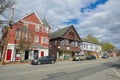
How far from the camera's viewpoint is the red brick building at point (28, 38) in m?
32.4

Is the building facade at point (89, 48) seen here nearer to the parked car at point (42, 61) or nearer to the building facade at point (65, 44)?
the building facade at point (65, 44)

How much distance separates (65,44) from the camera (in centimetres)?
4741

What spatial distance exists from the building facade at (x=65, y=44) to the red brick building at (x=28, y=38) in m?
5.36

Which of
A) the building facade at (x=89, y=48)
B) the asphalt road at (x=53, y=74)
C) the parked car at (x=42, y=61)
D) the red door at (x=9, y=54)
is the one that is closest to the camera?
the asphalt road at (x=53, y=74)

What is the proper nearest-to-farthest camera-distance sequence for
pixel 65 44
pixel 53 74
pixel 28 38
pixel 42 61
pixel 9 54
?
pixel 53 74
pixel 42 61
pixel 28 38
pixel 9 54
pixel 65 44

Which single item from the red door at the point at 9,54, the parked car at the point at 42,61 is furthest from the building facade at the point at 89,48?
the red door at the point at 9,54

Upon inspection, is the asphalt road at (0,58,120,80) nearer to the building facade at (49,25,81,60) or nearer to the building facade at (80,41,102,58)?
the building facade at (49,25,81,60)

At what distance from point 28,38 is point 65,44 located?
1777 cm

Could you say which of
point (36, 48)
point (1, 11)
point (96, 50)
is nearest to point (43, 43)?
point (36, 48)

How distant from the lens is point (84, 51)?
2491 inches

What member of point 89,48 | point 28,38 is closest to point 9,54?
point 28,38

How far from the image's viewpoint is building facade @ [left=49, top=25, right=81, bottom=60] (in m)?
46.2

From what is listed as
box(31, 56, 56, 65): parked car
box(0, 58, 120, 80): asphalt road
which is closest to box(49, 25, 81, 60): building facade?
box(31, 56, 56, 65): parked car

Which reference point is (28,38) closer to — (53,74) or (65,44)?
(65,44)
